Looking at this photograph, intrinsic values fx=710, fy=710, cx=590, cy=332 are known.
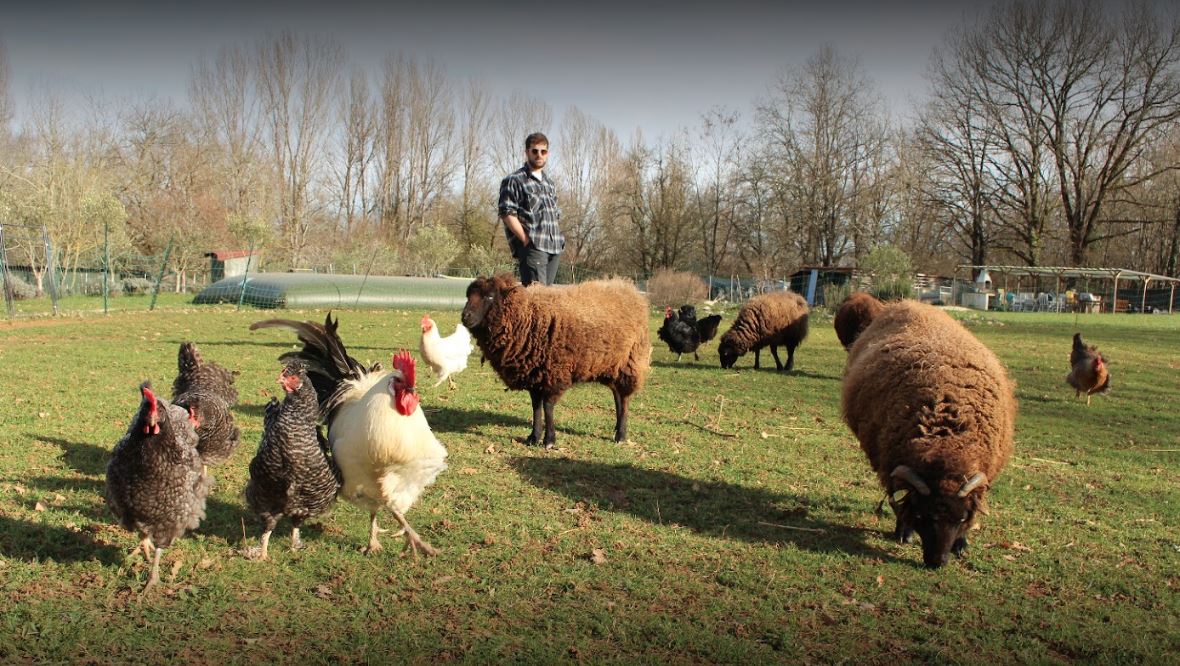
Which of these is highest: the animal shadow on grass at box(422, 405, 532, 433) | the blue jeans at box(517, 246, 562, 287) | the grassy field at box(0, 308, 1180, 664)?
the blue jeans at box(517, 246, 562, 287)

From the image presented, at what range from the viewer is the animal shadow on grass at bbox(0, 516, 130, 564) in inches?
167

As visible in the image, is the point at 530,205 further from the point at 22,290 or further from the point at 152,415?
the point at 22,290

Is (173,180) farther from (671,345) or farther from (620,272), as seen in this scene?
(671,345)

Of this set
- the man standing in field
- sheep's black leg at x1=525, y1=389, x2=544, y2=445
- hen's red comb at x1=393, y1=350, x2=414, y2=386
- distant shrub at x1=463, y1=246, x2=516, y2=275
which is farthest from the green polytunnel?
hen's red comb at x1=393, y1=350, x2=414, y2=386

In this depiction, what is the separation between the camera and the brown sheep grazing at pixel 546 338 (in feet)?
23.5

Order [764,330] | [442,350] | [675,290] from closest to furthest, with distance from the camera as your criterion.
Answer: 1. [442,350]
2. [764,330]
3. [675,290]

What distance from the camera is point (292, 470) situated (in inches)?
170

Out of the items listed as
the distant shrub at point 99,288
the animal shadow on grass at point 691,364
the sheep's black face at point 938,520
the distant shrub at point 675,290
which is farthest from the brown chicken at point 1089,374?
the distant shrub at point 99,288

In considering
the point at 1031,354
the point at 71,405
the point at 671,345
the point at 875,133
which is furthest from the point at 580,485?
the point at 875,133

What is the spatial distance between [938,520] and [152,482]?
4671mm

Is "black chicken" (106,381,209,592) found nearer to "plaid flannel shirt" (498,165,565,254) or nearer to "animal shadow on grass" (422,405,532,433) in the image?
"animal shadow on grass" (422,405,532,433)

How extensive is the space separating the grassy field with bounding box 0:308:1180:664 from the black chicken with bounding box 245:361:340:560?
30cm

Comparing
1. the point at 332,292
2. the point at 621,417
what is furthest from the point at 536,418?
the point at 332,292

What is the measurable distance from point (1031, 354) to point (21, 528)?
1915cm
